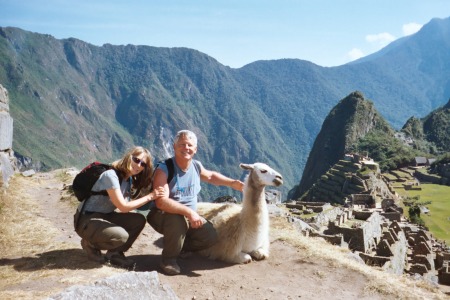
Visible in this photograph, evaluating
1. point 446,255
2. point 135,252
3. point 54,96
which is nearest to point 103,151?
point 54,96

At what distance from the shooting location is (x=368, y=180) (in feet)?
192

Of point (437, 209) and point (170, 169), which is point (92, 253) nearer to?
point (170, 169)

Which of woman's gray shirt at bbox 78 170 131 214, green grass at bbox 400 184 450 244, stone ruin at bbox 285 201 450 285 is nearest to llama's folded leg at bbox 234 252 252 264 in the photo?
woman's gray shirt at bbox 78 170 131 214

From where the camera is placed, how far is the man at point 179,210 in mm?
5344

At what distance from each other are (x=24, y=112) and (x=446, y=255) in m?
153

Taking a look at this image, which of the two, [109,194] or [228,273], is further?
[228,273]

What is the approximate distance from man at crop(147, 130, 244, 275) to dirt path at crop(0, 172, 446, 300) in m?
0.35

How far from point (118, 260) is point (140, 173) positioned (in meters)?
1.20

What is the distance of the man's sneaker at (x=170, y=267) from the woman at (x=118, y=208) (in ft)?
1.60

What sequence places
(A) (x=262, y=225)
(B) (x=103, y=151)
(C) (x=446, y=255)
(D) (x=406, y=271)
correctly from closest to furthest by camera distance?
(A) (x=262, y=225), (D) (x=406, y=271), (C) (x=446, y=255), (B) (x=103, y=151)

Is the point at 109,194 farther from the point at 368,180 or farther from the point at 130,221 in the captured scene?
the point at 368,180

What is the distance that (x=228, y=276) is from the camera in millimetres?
5492

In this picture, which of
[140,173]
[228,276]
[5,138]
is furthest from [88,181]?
[5,138]

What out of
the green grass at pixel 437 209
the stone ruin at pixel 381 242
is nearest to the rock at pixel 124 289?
the stone ruin at pixel 381 242
